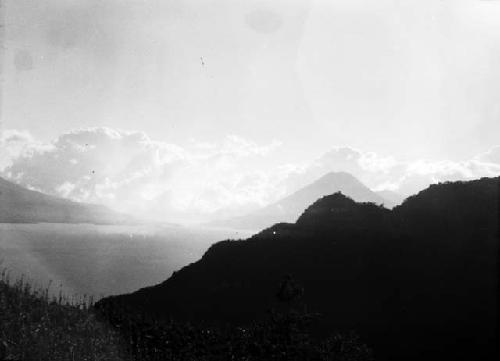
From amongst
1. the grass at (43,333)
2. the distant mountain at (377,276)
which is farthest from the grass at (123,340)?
the distant mountain at (377,276)

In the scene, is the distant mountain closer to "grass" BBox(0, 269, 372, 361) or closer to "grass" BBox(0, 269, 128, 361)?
"grass" BBox(0, 269, 372, 361)

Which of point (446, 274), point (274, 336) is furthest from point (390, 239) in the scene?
point (274, 336)

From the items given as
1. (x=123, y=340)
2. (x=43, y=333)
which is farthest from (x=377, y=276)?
(x=43, y=333)

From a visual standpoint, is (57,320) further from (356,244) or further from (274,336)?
(356,244)

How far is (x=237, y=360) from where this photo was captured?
73.4 ft

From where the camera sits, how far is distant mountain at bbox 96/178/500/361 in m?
37.0

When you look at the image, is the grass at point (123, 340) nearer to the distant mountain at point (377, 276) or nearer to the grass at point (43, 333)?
the grass at point (43, 333)

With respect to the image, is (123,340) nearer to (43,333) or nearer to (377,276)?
(43,333)

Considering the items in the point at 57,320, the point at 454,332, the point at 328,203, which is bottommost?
the point at 454,332

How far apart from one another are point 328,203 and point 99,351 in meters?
55.5

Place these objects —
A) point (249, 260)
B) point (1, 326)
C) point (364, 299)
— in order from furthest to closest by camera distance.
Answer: point (249, 260)
point (364, 299)
point (1, 326)

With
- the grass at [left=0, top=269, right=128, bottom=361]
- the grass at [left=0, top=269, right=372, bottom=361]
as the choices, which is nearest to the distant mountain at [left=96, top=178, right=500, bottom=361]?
the grass at [left=0, top=269, right=372, bottom=361]

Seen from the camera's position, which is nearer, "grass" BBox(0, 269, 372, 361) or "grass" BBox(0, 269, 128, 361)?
"grass" BBox(0, 269, 128, 361)

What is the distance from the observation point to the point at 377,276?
48281 mm
